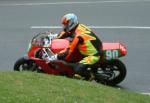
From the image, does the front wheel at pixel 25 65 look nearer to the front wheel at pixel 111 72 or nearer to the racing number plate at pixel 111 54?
the front wheel at pixel 111 72

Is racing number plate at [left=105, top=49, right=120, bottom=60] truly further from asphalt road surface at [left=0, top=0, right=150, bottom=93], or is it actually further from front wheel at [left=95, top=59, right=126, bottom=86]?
asphalt road surface at [left=0, top=0, right=150, bottom=93]

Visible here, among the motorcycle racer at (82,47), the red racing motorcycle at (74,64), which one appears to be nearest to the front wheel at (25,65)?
the red racing motorcycle at (74,64)

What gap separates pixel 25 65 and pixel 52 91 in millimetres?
3166

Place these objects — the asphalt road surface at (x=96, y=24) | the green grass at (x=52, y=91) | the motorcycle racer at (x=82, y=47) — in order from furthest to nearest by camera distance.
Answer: the asphalt road surface at (x=96, y=24)
the motorcycle racer at (x=82, y=47)
the green grass at (x=52, y=91)

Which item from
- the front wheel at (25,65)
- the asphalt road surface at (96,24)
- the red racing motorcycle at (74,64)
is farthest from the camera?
the asphalt road surface at (96,24)

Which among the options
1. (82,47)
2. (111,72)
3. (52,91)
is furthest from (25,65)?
(52,91)

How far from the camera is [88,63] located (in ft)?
37.2

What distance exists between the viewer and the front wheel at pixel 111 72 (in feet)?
37.9

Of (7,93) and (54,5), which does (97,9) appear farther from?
(7,93)

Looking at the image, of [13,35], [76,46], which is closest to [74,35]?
[76,46]

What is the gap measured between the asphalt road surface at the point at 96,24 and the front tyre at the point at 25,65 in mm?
812

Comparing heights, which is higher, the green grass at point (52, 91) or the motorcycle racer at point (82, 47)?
the motorcycle racer at point (82, 47)

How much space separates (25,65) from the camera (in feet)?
39.0

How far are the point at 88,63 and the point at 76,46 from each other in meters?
0.37
